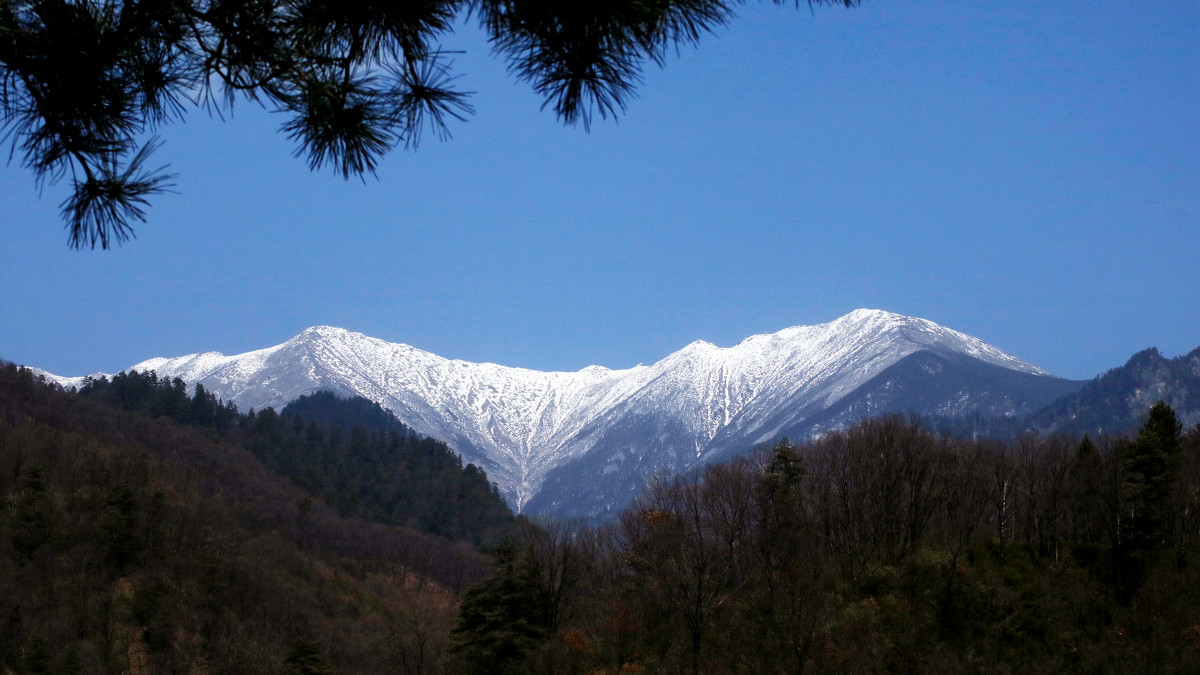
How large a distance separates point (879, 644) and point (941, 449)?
72.0ft

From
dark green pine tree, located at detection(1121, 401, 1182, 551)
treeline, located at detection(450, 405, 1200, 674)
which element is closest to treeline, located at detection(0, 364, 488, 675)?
treeline, located at detection(450, 405, 1200, 674)

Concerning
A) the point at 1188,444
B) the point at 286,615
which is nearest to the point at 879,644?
the point at 1188,444

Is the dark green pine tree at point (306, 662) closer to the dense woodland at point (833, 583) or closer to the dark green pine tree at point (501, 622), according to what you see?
the dense woodland at point (833, 583)

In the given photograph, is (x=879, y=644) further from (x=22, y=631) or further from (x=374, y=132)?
(x=22, y=631)

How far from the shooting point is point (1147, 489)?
1845 inches

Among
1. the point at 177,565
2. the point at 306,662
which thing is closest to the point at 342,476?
the point at 177,565

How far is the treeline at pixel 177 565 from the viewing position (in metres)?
81.3

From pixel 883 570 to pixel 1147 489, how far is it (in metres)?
14.4

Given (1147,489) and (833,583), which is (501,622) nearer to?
(833,583)

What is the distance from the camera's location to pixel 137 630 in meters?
89.9

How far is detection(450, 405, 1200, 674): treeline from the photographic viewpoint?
43.2 m

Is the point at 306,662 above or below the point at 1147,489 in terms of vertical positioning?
below

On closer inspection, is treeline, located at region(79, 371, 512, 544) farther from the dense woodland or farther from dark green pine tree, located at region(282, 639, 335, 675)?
dark green pine tree, located at region(282, 639, 335, 675)

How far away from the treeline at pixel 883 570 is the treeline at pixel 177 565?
12.6 meters
